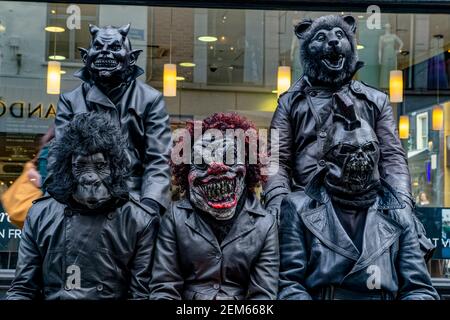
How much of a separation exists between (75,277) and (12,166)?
2549 millimetres

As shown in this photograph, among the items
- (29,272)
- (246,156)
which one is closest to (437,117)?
(246,156)

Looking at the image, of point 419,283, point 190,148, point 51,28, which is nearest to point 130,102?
point 190,148

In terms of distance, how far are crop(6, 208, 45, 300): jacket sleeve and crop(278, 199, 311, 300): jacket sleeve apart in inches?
48.5

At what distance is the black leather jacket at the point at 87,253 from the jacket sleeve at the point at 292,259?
68 cm

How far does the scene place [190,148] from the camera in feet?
13.5

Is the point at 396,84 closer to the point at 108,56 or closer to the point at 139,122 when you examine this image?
the point at 139,122

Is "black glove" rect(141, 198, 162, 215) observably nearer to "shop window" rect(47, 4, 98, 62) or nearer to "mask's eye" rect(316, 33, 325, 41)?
"mask's eye" rect(316, 33, 325, 41)

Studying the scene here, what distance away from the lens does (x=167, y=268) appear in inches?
152

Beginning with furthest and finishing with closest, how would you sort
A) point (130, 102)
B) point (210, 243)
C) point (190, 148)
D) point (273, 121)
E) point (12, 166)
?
point (12, 166), point (273, 121), point (130, 102), point (190, 148), point (210, 243)

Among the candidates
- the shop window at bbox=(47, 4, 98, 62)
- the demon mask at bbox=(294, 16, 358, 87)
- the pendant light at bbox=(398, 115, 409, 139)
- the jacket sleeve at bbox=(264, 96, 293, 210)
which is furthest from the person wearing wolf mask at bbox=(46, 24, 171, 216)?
the pendant light at bbox=(398, 115, 409, 139)

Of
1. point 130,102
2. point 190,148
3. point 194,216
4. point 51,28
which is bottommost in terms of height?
point 194,216

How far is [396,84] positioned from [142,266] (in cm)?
371

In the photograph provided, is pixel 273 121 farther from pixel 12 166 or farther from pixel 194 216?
pixel 12 166

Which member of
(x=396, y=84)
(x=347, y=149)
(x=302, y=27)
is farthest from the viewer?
(x=396, y=84)
